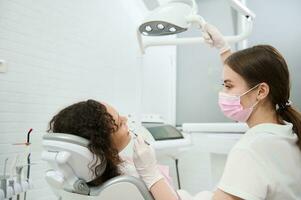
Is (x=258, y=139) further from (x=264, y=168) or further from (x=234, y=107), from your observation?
(x=234, y=107)

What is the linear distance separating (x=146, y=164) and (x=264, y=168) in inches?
17.7

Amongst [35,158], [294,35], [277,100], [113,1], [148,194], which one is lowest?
[35,158]

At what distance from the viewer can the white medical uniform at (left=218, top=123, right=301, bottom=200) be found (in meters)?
0.91

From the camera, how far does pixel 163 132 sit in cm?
225

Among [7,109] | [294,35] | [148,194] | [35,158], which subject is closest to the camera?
[148,194]

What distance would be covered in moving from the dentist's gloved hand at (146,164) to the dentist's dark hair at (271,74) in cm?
48

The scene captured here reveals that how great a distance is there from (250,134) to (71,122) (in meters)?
0.67

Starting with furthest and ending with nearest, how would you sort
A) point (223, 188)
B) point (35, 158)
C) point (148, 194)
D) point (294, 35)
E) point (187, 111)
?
point (187, 111), point (294, 35), point (35, 158), point (148, 194), point (223, 188)

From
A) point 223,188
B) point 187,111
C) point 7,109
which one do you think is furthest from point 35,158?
point 187,111

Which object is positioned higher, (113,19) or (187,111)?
(113,19)

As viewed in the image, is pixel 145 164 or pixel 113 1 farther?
pixel 113 1

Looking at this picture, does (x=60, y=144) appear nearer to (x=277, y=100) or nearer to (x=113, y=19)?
(x=277, y=100)

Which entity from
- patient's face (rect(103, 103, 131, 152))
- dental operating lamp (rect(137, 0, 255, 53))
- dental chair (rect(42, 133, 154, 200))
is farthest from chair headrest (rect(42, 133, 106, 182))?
dental operating lamp (rect(137, 0, 255, 53))

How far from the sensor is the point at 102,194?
40.3 inches
